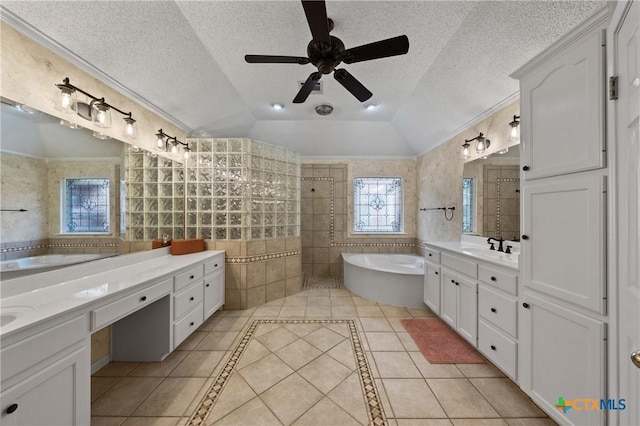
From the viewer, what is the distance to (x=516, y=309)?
1.46 m

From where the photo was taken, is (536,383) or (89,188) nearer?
(536,383)

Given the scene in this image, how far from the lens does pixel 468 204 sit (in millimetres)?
2688

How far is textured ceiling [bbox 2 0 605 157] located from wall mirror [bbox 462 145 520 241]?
0.63 meters

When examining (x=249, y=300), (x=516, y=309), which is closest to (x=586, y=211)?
(x=516, y=309)

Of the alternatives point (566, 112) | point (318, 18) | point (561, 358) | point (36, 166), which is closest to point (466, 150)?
point (566, 112)

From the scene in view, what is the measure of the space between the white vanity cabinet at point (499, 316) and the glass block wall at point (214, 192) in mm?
2417

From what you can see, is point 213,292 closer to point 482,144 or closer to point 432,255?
point 432,255

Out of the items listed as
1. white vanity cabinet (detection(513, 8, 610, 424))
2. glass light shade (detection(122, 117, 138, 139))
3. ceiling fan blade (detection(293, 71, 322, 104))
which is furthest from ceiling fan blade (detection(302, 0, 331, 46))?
glass light shade (detection(122, 117, 138, 139))

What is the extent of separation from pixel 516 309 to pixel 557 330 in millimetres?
279

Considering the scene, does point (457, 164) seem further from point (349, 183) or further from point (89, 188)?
point (89, 188)

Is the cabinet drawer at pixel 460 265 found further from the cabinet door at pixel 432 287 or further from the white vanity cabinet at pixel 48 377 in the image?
the white vanity cabinet at pixel 48 377

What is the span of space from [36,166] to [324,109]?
108 inches

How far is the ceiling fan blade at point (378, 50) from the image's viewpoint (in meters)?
1.32

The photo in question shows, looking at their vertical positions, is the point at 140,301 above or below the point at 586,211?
below
